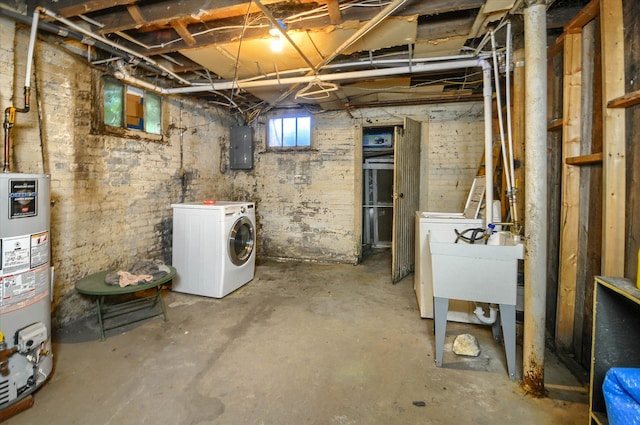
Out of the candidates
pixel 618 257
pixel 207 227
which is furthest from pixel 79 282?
pixel 618 257

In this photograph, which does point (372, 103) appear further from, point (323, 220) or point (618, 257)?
point (618, 257)

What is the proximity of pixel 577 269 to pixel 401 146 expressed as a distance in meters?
2.26

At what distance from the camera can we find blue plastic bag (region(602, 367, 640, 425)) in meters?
0.96

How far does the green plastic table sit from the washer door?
66cm

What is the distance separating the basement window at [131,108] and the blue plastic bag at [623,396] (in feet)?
12.9

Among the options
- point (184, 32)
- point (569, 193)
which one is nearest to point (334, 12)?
point (184, 32)

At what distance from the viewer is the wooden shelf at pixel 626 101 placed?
147 cm

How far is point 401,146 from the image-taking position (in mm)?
3762

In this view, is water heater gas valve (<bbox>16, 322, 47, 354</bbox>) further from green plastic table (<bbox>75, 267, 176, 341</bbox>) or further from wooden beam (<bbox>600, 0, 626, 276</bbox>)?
wooden beam (<bbox>600, 0, 626, 276</bbox>)

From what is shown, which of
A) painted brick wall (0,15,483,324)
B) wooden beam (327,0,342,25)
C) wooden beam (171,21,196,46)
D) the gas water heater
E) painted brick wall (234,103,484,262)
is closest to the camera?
the gas water heater

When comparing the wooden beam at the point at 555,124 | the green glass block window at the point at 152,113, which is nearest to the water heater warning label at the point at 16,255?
the green glass block window at the point at 152,113

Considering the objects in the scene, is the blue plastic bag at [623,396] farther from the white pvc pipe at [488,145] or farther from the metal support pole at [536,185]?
the white pvc pipe at [488,145]

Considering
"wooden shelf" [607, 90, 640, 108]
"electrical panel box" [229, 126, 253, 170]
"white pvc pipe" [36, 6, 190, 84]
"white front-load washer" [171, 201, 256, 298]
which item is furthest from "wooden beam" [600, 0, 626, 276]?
"electrical panel box" [229, 126, 253, 170]

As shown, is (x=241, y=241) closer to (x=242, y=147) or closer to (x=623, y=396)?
(x=242, y=147)
